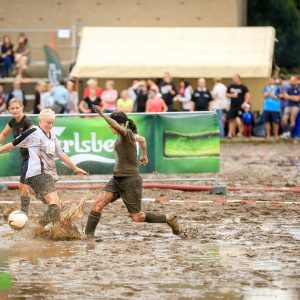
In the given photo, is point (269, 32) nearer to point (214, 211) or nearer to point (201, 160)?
point (201, 160)

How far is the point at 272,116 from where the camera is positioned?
31.6 m

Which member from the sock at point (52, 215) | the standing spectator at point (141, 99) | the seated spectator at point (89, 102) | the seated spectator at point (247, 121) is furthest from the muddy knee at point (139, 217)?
the seated spectator at point (247, 121)

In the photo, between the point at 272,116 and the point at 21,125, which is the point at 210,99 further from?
the point at 21,125

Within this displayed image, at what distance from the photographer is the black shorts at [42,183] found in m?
14.1

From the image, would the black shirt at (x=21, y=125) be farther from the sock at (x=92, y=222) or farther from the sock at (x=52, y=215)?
the sock at (x=92, y=222)

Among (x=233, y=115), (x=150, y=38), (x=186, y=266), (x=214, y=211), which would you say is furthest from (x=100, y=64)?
(x=186, y=266)

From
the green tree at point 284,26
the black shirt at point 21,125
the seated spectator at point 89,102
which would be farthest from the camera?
the green tree at point 284,26

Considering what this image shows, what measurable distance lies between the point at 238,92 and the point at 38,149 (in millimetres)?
17792

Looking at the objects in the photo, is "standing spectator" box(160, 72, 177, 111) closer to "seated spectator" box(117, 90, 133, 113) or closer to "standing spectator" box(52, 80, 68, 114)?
"seated spectator" box(117, 90, 133, 113)

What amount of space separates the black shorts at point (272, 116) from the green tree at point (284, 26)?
6.68 metres

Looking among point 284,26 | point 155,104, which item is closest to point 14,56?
point 155,104

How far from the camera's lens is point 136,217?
13898mm

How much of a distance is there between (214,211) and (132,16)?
23971 millimetres

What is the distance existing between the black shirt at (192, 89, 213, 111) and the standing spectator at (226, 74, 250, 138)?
75cm
